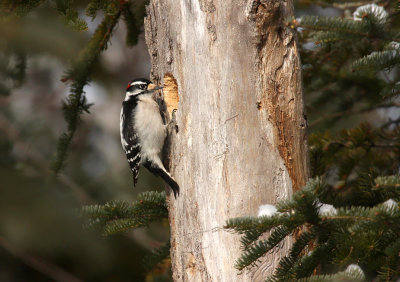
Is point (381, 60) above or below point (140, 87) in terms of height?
below

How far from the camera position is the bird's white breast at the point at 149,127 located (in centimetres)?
413

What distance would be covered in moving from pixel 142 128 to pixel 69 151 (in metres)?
0.78

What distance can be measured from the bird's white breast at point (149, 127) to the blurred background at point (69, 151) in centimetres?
45

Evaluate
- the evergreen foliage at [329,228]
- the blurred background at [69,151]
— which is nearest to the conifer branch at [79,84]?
the blurred background at [69,151]

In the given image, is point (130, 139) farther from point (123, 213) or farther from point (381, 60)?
point (381, 60)

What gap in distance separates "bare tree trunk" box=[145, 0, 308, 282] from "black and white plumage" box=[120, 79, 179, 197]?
693mm

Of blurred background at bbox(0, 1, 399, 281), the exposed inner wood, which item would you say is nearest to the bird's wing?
blurred background at bbox(0, 1, 399, 281)

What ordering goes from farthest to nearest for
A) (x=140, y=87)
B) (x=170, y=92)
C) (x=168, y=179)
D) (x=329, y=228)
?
(x=140, y=87), (x=170, y=92), (x=168, y=179), (x=329, y=228)

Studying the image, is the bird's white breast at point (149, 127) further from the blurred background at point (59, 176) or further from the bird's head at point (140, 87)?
the blurred background at point (59, 176)

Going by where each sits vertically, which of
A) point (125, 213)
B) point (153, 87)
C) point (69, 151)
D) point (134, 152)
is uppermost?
point (153, 87)

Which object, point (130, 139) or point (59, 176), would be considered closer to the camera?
point (59, 176)

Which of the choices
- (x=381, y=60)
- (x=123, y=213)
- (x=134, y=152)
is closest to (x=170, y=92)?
(x=134, y=152)

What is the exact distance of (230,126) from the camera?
123 inches

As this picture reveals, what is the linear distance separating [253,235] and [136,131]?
8.34 ft
